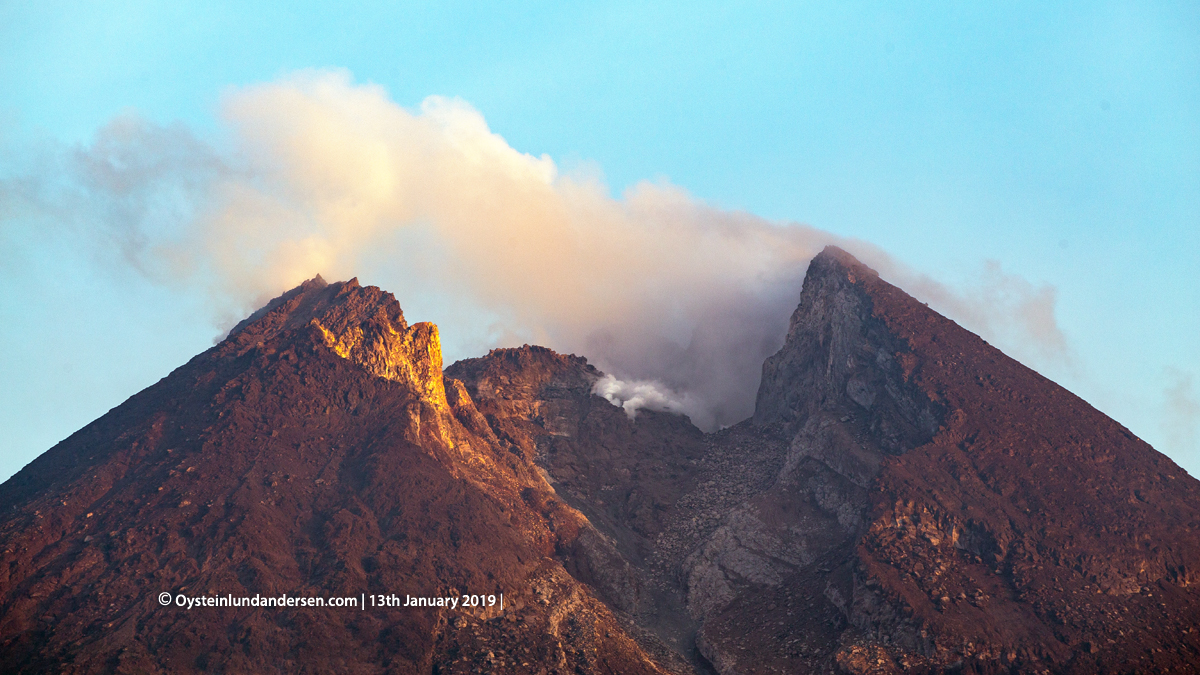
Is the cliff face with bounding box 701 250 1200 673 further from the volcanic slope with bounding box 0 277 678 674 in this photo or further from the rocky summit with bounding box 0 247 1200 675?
the volcanic slope with bounding box 0 277 678 674

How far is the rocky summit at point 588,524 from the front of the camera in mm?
112938

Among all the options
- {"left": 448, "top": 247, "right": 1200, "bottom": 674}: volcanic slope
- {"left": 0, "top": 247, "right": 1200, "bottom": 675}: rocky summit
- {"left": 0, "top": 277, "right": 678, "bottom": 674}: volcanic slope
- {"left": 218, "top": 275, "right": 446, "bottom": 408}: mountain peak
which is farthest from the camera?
{"left": 218, "top": 275, "right": 446, "bottom": 408}: mountain peak

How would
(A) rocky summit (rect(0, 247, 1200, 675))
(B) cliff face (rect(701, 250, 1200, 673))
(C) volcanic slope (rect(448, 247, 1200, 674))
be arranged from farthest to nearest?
(C) volcanic slope (rect(448, 247, 1200, 674))
(B) cliff face (rect(701, 250, 1200, 673))
(A) rocky summit (rect(0, 247, 1200, 675))

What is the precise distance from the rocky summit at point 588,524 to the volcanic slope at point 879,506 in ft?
1.46

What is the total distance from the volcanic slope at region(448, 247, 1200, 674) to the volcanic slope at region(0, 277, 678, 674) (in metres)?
14.0

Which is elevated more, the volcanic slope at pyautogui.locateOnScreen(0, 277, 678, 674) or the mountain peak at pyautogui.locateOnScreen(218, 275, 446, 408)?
the mountain peak at pyautogui.locateOnScreen(218, 275, 446, 408)

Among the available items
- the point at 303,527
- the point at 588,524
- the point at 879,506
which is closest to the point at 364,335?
the point at 303,527

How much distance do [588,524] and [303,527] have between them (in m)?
43.2

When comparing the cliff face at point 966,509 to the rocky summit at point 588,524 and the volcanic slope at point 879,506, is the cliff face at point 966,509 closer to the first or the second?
the volcanic slope at point 879,506

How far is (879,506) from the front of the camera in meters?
135

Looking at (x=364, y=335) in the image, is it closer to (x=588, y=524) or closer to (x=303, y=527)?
(x=303, y=527)

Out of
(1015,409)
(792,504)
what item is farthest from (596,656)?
(1015,409)

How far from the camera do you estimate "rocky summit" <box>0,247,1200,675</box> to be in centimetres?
11294

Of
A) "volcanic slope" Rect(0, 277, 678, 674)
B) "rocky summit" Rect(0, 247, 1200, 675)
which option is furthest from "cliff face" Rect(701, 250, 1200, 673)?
"volcanic slope" Rect(0, 277, 678, 674)
